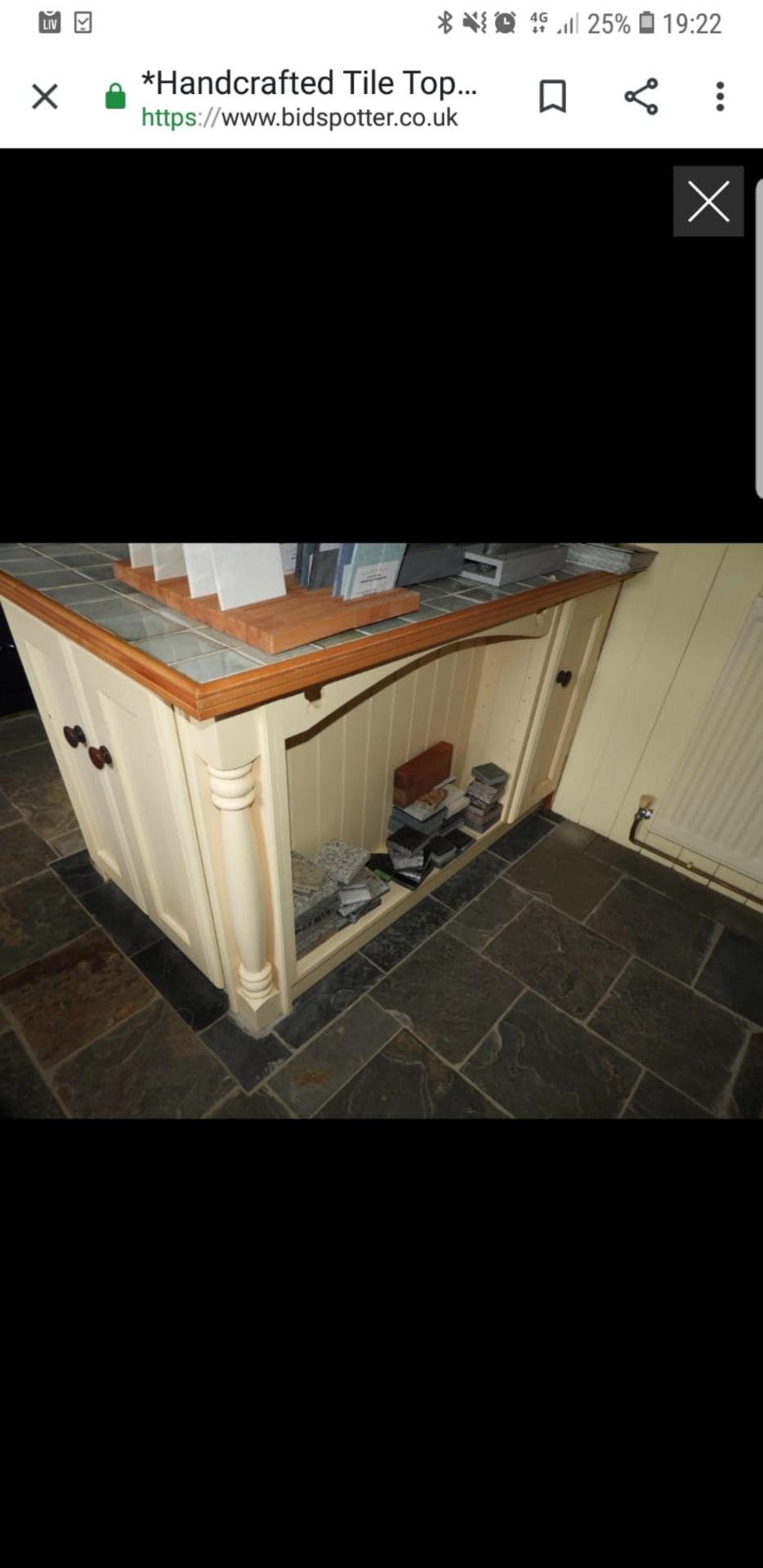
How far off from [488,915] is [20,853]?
6.52ft

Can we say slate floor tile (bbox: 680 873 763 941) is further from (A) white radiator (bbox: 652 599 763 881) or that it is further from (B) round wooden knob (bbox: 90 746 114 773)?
(B) round wooden knob (bbox: 90 746 114 773)

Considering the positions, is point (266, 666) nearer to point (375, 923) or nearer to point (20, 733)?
point (375, 923)

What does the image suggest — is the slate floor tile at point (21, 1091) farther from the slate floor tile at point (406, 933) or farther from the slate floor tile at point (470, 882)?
the slate floor tile at point (470, 882)

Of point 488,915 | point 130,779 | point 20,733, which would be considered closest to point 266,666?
point 130,779

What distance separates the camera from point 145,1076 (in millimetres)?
1779

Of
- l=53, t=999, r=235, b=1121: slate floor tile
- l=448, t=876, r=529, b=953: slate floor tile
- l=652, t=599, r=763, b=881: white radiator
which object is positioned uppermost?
l=652, t=599, r=763, b=881: white radiator

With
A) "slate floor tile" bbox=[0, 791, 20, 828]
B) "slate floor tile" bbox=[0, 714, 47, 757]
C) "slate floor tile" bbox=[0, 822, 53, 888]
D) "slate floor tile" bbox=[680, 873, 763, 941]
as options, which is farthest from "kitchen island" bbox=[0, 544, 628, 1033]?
"slate floor tile" bbox=[0, 714, 47, 757]

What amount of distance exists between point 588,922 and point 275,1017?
129cm

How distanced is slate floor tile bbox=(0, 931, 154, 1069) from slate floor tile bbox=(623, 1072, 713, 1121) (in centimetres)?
158

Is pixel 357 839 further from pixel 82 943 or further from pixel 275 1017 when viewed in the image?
pixel 82 943

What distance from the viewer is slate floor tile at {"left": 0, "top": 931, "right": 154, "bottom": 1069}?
1.87 metres

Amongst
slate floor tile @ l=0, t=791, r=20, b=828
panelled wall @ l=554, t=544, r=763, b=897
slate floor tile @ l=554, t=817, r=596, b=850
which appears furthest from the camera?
slate floor tile @ l=554, t=817, r=596, b=850
